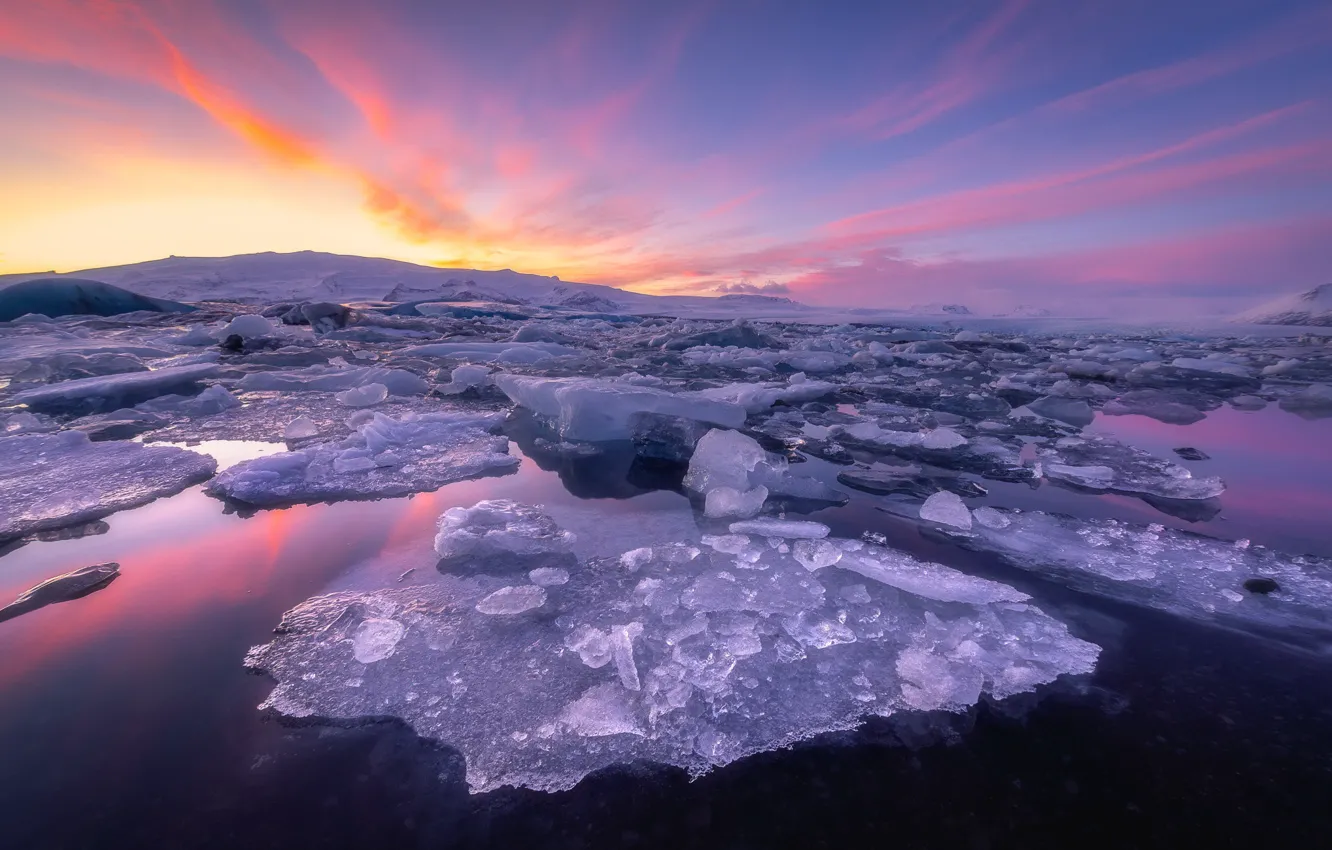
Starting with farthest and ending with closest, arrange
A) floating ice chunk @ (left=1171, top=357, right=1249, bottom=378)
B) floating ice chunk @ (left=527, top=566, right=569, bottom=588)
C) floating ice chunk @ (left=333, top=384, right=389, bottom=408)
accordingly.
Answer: floating ice chunk @ (left=1171, top=357, right=1249, bottom=378) < floating ice chunk @ (left=333, top=384, right=389, bottom=408) < floating ice chunk @ (left=527, top=566, right=569, bottom=588)

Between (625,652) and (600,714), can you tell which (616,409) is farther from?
(600,714)

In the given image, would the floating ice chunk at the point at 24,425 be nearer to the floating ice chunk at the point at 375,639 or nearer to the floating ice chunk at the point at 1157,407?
the floating ice chunk at the point at 375,639

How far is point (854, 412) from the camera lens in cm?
553

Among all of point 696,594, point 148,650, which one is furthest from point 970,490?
point 148,650

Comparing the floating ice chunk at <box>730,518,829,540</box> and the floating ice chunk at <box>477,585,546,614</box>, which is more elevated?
the floating ice chunk at <box>477,585,546,614</box>

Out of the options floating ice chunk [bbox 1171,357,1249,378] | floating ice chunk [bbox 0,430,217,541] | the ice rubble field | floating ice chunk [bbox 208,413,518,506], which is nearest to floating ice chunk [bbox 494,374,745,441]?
the ice rubble field

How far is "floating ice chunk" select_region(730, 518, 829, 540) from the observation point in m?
2.52

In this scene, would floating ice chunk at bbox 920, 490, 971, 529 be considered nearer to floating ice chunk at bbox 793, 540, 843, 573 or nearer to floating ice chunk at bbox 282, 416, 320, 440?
floating ice chunk at bbox 793, 540, 843, 573

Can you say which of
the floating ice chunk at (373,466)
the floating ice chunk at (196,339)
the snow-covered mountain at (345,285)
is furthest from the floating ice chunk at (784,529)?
A: the snow-covered mountain at (345,285)

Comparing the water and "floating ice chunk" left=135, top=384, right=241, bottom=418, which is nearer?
the water

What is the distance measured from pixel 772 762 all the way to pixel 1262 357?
16.4 m

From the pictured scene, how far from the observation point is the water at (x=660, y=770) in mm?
1115

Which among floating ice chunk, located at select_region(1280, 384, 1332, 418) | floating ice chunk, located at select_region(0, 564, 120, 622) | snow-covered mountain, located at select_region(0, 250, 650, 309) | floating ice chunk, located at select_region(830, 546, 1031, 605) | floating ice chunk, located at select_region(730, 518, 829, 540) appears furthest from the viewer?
snow-covered mountain, located at select_region(0, 250, 650, 309)

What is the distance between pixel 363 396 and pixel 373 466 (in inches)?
94.4
